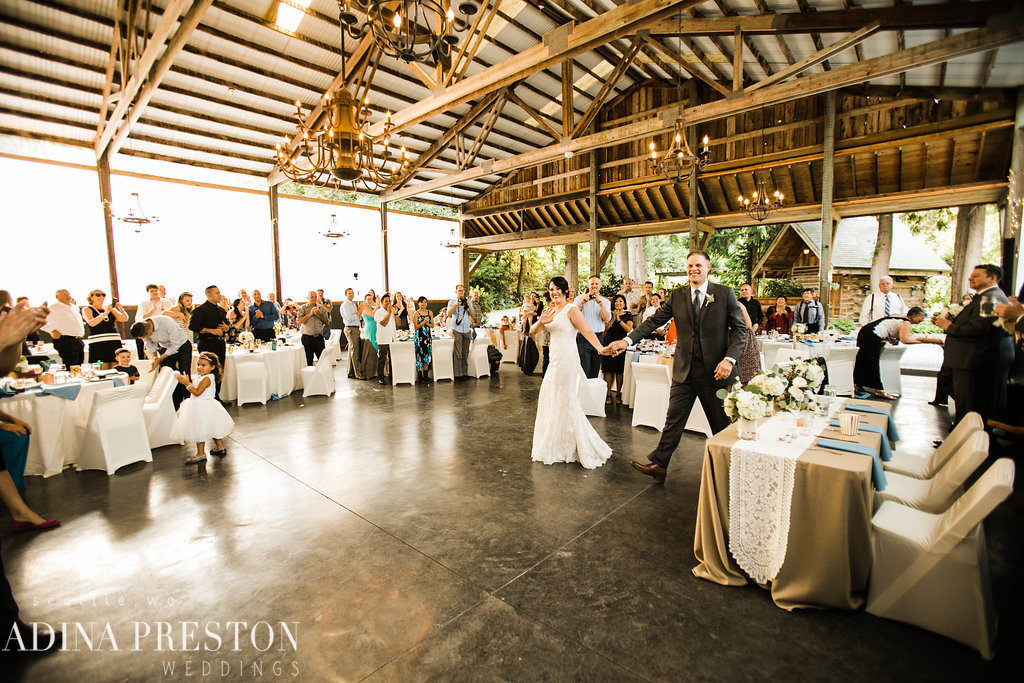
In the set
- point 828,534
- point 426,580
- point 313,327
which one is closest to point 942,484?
point 828,534

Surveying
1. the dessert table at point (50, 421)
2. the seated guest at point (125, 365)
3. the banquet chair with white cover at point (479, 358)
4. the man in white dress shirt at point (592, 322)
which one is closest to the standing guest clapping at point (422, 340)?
the banquet chair with white cover at point (479, 358)

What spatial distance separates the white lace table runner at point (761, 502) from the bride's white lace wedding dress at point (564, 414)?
1.80 meters

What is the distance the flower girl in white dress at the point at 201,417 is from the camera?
14.0ft

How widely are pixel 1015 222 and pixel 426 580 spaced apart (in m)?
9.10

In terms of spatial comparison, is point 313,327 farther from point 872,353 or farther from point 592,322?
point 872,353

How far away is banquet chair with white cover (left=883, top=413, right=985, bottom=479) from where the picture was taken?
230cm

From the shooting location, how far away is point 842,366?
6.41 metres

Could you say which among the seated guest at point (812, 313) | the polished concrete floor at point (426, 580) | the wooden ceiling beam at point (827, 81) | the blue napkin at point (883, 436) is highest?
the wooden ceiling beam at point (827, 81)

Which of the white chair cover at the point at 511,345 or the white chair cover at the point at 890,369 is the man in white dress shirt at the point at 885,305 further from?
the white chair cover at the point at 511,345

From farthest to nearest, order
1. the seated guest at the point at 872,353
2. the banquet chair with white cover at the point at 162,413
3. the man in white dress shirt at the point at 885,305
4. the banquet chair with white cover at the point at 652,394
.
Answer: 1. the man in white dress shirt at the point at 885,305
2. the seated guest at the point at 872,353
3. the banquet chair with white cover at the point at 652,394
4. the banquet chair with white cover at the point at 162,413

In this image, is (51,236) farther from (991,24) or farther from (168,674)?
(991,24)

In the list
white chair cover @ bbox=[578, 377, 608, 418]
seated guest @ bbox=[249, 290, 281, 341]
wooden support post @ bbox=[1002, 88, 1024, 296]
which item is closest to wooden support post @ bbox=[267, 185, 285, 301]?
seated guest @ bbox=[249, 290, 281, 341]

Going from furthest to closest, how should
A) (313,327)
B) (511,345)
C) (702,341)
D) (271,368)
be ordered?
(511,345)
(313,327)
(271,368)
(702,341)

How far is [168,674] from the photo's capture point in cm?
185
